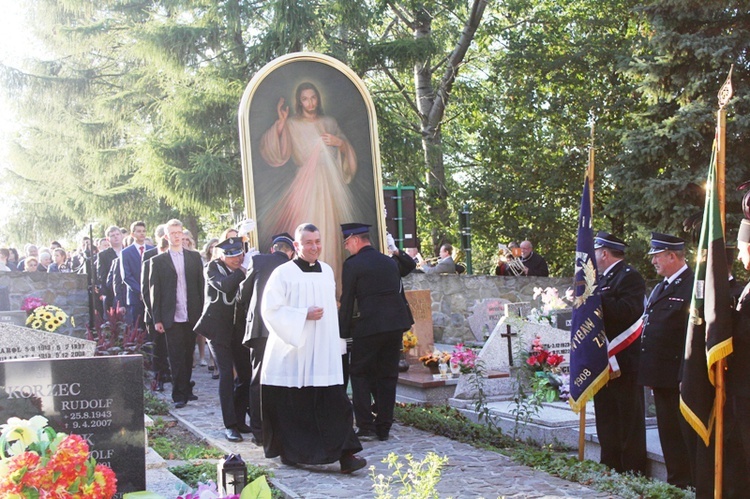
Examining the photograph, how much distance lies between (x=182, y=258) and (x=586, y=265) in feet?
17.9

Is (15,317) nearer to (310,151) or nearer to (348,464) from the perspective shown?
(310,151)

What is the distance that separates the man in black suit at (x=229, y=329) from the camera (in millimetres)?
9609

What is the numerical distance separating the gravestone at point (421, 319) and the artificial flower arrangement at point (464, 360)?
2342 millimetres

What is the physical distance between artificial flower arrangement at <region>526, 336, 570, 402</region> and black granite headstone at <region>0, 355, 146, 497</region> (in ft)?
17.6

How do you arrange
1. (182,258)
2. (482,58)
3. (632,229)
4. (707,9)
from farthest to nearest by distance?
(482,58)
(632,229)
(707,9)
(182,258)

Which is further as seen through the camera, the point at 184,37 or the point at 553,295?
the point at 184,37

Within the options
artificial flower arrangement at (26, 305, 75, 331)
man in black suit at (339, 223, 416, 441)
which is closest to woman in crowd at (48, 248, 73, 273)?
artificial flower arrangement at (26, 305, 75, 331)

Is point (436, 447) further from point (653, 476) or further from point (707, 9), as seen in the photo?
point (707, 9)

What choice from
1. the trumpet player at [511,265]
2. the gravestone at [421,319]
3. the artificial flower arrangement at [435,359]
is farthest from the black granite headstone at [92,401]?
the trumpet player at [511,265]

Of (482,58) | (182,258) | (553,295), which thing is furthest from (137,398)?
(482,58)

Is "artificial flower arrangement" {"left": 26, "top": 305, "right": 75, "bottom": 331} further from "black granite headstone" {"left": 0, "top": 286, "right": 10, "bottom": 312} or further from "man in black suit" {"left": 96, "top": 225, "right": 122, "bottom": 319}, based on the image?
"black granite headstone" {"left": 0, "top": 286, "right": 10, "bottom": 312}

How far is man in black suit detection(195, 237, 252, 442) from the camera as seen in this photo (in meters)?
9.61

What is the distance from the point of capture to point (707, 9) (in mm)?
17016

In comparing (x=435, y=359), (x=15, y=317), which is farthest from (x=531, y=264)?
(x=15, y=317)
